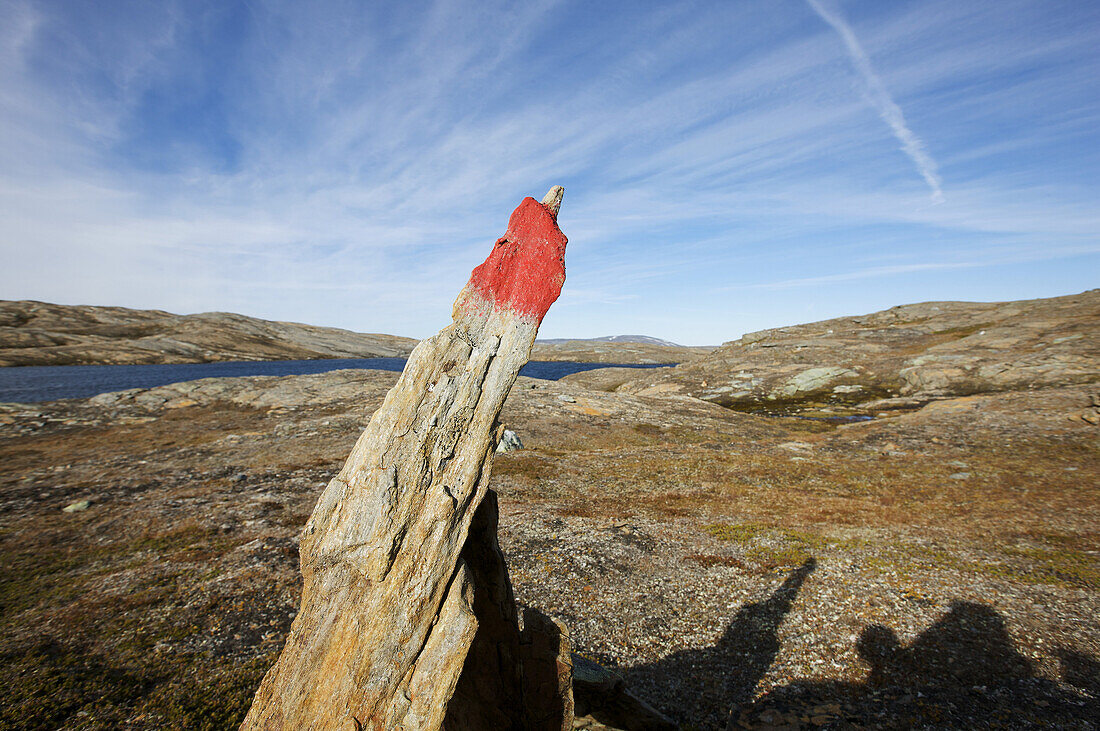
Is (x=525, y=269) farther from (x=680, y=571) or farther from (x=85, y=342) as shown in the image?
(x=85, y=342)

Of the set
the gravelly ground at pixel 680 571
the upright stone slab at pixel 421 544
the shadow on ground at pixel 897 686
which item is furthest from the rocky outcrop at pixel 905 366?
the upright stone slab at pixel 421 544

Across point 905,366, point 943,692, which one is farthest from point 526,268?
point 905,366

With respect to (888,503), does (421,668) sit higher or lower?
higher

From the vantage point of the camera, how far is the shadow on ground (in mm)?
12414

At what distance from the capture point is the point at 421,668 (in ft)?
25.0

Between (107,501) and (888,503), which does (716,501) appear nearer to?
(888,503)

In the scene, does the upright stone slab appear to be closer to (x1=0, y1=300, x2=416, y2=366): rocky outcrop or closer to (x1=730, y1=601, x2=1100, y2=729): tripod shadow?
(x1=730, y1=601, x2=1100, y2=729): tripod shadow

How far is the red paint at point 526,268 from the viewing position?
9.31 m

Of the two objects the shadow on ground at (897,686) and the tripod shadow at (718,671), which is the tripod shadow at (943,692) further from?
the tripod shadow at (718,671)

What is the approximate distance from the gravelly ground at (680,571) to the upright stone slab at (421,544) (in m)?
7.04

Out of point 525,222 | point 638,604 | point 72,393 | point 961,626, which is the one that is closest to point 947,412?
point 961,626

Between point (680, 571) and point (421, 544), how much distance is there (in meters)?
16.8

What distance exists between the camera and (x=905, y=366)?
80.5 metres

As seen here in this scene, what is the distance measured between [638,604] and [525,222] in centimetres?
1642
